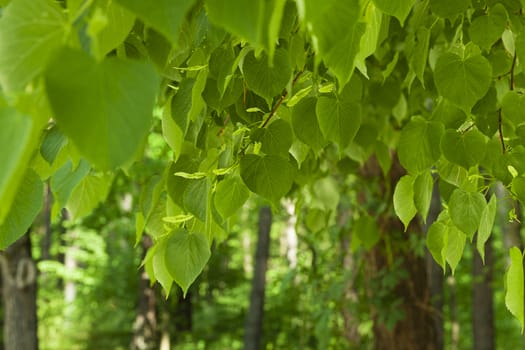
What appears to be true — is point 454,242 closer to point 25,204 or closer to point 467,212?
point 467,212

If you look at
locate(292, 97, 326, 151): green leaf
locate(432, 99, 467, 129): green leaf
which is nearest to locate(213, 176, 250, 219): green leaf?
locate(292, 97, 326, 151): green leaf

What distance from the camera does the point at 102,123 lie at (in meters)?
0.46

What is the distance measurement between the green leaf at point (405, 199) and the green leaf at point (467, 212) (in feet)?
0.46

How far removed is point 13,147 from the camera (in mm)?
452

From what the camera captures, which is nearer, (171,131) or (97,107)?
(97,107)

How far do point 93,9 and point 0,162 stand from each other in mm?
167

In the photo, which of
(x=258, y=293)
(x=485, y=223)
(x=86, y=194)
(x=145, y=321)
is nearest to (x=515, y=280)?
(x=485, y=223)

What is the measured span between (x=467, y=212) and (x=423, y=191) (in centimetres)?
11

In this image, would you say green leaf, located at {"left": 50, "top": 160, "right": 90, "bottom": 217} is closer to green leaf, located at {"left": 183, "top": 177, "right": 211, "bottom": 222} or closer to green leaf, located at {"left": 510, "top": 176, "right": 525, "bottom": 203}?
green leaf, located at {"left": 183, "top": 177, "right": 211, "bottom": 222}

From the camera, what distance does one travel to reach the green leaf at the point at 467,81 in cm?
111

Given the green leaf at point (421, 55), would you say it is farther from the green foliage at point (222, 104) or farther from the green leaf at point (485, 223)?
the green leaf at point (485, 223)

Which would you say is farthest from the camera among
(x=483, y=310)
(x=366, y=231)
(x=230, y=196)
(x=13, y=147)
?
(x=483, y=310)

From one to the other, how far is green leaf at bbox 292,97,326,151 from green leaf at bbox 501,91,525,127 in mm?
321

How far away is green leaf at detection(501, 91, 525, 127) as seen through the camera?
1.17 meters
